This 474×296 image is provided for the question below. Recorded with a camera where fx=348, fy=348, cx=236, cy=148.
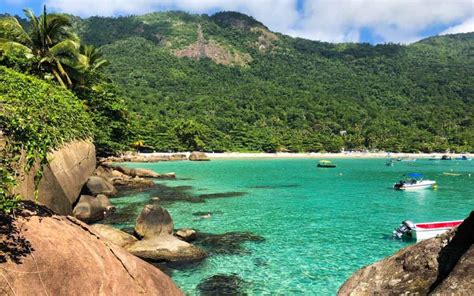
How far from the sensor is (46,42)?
1318 inches

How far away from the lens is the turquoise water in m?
15.4

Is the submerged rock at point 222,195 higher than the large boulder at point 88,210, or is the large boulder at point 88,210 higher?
the large boulder at point 88,210

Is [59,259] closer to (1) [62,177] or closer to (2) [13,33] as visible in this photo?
(1) [62,177]

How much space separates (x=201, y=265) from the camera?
53.0 ft

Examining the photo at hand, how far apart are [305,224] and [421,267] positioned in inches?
774

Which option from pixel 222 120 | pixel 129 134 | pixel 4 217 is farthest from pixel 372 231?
pixel 222 120

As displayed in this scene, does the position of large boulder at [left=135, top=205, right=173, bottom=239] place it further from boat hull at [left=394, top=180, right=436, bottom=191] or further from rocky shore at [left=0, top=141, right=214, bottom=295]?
boat hull at [left=394, top=180, right=436, bottom=191]

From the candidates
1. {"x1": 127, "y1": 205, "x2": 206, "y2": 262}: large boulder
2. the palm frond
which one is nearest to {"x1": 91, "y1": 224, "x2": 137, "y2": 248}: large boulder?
{"x1": 127, "y1": 205, "x2": 206, "y2": 262}: large boulder

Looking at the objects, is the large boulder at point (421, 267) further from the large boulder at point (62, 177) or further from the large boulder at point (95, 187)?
the large boulder at point (95, 187)

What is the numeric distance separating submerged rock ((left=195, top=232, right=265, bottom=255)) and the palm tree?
21288mm

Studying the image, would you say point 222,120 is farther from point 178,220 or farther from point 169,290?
point 169,290

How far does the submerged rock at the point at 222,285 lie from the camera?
13555 millimetres

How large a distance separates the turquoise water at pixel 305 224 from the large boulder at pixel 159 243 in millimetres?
1126

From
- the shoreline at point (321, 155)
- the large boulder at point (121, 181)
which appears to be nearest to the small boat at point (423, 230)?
the large boulder at point (121, 181)
